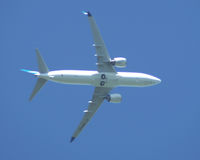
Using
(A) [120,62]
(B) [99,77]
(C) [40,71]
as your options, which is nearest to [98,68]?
(B) [99,77]

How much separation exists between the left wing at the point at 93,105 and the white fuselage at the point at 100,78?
3153 mm

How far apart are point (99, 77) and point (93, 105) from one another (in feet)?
23.2

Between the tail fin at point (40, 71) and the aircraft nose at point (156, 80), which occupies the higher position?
the aircraft nose at point (156, 80)

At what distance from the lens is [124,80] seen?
270ft

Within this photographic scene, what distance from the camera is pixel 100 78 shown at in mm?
80938

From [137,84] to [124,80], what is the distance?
2.35 metres

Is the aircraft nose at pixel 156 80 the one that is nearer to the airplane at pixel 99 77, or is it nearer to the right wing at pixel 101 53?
the airplane at pixel 99 77

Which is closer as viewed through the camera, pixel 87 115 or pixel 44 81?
pixel 44 81

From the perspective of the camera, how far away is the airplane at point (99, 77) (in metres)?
79.0

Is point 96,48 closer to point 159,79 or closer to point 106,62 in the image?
point 106,62

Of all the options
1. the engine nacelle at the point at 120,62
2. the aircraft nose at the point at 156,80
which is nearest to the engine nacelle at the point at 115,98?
the engine nacelle at the point at 120,62

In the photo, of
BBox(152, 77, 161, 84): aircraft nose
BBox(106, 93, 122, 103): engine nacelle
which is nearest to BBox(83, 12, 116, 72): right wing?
BBox(106, 93, 122, 103): engine nacelle

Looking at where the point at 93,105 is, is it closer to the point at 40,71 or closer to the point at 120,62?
the point at 120,62

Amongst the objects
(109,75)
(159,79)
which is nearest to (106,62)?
(109,75)
